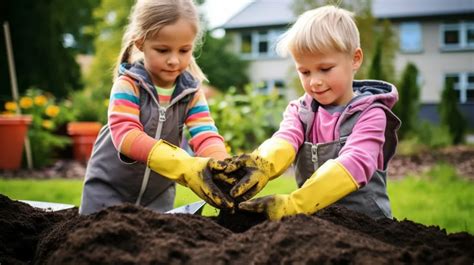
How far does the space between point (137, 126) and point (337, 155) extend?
0.80 metres

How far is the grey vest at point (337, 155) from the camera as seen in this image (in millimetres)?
2124

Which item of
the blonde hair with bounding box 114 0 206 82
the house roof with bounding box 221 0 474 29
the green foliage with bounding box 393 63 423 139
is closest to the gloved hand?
the blonde hair with bounding box 114 0 206 82

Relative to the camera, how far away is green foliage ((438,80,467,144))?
40.6 ft

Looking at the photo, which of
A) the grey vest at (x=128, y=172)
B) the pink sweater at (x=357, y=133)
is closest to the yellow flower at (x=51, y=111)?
the grey vest at (x=128, y=172)

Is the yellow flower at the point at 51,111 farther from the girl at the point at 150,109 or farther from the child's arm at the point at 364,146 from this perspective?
the child's arm at the point at 364,146

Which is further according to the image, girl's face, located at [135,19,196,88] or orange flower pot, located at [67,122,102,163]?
orange flower pot, located at [67,122,102,163]

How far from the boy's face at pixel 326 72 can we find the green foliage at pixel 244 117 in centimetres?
469

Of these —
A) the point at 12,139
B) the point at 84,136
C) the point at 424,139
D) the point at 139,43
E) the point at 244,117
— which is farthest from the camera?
the point at 424,139

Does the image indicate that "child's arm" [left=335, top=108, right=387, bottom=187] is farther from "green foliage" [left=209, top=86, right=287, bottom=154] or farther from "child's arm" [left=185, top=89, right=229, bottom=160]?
"green foliage" [left=209, top=86, right=287, bottom=154]

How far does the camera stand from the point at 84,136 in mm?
8836

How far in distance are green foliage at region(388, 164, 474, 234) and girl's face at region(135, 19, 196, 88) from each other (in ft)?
5.83

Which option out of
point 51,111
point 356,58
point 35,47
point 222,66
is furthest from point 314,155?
point 222,66

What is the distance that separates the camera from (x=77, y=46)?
30812 millimetres

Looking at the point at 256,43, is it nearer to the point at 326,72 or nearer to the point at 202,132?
the point at 202,132
